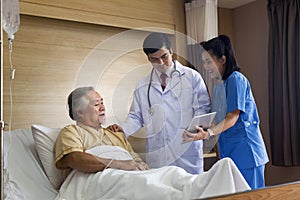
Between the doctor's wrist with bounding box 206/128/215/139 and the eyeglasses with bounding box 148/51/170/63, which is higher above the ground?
the eyeglasses with bounding box 148/51/170/63

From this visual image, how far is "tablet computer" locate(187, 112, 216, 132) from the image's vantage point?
1.37 meters

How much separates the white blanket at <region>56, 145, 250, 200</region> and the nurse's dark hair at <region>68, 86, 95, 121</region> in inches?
7.8

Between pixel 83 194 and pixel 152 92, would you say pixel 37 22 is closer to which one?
pixel 152 92

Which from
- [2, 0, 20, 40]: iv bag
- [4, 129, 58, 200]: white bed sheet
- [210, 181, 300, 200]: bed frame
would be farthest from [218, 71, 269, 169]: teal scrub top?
[2, 0, 20, 40]: iv bag

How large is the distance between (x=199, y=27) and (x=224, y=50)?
132 millimetres

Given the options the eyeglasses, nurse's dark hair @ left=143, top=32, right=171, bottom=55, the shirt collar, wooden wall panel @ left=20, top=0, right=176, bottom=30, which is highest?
wooden wall panel @ left=20, top=0, right=176, bottom=30

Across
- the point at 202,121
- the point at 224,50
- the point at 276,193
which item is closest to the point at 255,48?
the point at 224,50

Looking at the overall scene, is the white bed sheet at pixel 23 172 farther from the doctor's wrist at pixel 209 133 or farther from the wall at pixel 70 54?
the doctor's wrist at pixel 209 133

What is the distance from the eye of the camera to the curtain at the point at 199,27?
4.66ft

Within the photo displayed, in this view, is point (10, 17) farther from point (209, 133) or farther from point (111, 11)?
point (209, 133)

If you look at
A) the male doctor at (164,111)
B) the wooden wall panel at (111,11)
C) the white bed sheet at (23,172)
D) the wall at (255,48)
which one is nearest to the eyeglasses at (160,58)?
the male doctor at (164,111)

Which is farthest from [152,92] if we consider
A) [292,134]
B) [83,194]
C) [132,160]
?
[292,134]

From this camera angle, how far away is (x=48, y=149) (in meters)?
1.35

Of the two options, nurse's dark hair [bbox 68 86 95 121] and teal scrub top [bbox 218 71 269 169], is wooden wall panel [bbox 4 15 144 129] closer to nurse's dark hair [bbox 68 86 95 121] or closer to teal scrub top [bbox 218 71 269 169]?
nurse's dark hair [bbox 68 86 95 121]
